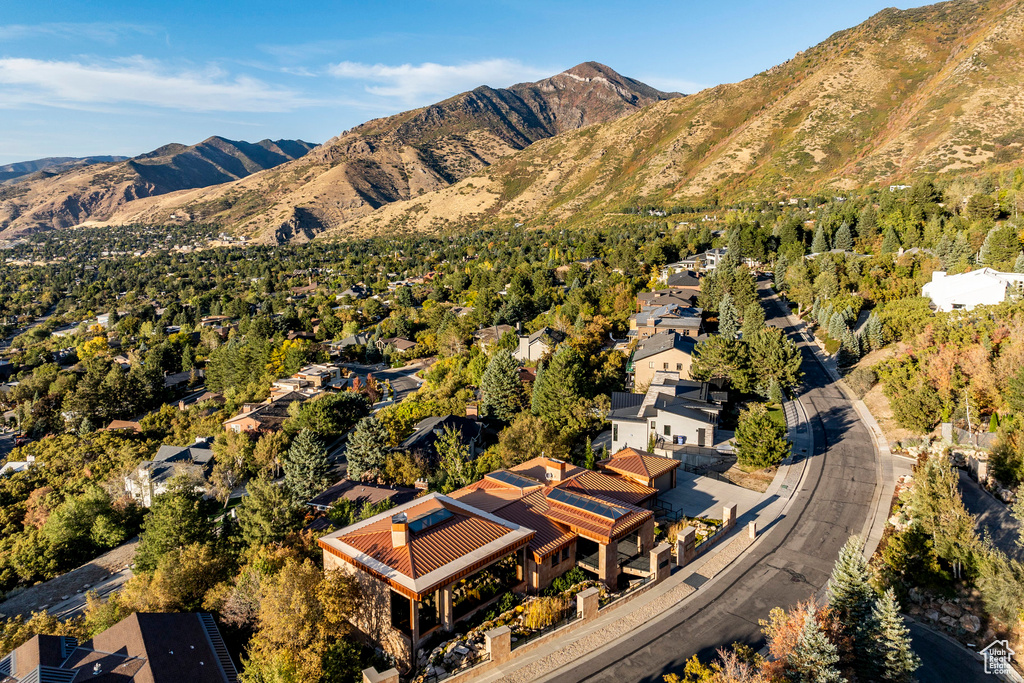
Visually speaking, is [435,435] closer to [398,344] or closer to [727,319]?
[727,319]

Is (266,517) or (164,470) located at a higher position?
(266,517)

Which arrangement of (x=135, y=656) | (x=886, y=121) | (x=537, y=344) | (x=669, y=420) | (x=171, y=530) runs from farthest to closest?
(x=886, y=121), (x=537, y=344), (x=669, y=420), (x=171, y=530), (x=135, y=656)

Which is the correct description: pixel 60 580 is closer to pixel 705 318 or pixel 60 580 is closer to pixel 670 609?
pixel 670 609

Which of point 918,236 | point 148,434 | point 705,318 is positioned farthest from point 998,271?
point 148,434

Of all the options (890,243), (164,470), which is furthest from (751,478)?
(890,243)

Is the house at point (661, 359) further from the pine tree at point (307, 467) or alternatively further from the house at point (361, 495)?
the pine tree at point (307, 467)

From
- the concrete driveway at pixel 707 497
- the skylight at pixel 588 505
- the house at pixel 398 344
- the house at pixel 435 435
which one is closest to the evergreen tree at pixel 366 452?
the house at pixel 435 435
